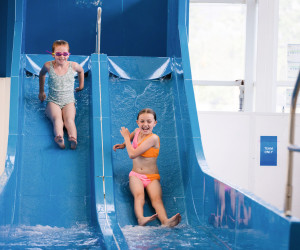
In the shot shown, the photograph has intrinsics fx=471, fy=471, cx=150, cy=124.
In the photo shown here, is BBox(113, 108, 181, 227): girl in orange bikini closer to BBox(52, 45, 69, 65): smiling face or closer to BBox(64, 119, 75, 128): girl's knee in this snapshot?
BBox(64, 119, 75, 128): girl's knee

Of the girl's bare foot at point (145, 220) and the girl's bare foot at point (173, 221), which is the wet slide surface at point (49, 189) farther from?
the girl's bare foot at point (173, 221)

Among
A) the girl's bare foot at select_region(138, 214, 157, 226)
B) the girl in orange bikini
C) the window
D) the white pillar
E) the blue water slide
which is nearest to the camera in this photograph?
the blue water slide

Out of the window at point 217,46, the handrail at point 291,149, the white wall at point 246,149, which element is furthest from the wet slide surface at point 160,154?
the window at point 217,46

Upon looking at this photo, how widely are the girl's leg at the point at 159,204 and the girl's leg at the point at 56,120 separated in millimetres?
835

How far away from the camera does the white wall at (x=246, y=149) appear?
5.41 meters

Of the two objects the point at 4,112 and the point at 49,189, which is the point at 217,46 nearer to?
the point at 4,112

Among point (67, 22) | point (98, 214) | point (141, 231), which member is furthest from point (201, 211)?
point (67, 22)

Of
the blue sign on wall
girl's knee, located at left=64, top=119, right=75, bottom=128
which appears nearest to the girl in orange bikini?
girl's knee, located at left=64, top=119, right=75, bottom=128

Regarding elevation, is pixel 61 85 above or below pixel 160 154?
above

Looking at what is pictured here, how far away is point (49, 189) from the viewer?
3.70 meters

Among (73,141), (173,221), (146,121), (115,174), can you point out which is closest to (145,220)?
(173,221)

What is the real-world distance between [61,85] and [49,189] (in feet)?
3.19

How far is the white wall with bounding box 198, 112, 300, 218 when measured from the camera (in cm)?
541

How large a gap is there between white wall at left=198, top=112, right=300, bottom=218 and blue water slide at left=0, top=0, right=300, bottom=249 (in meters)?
1.07
